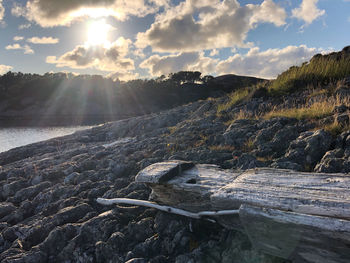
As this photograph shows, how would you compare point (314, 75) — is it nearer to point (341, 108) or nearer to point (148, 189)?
point (341, 108)

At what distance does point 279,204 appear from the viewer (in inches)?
130

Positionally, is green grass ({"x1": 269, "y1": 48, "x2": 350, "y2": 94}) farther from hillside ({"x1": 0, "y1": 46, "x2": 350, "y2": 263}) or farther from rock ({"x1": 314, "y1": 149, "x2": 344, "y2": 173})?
rock ({"x1": 314, "y1": 149, "x2": 344, "y2": 173})

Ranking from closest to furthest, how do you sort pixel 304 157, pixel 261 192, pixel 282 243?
pixel 282 243
pixel 261 192
pixel 304 157

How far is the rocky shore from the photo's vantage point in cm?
450

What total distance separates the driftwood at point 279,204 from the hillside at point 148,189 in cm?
51

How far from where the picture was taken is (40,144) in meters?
20.0

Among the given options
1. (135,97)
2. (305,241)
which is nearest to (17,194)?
(305,241)

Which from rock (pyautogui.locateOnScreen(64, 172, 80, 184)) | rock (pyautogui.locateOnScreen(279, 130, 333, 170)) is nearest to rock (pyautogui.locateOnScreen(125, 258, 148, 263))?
rock (pyautogui.locateOnScreen(279, 130, 333, 170))

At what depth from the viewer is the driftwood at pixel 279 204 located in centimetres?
280

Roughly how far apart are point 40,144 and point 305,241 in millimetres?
21156

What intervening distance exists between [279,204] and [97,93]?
3911 inches

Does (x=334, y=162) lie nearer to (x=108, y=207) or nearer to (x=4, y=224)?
(x=108, y=207)

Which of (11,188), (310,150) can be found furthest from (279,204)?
(11,188)

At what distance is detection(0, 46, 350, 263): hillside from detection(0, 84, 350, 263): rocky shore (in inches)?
0.8
